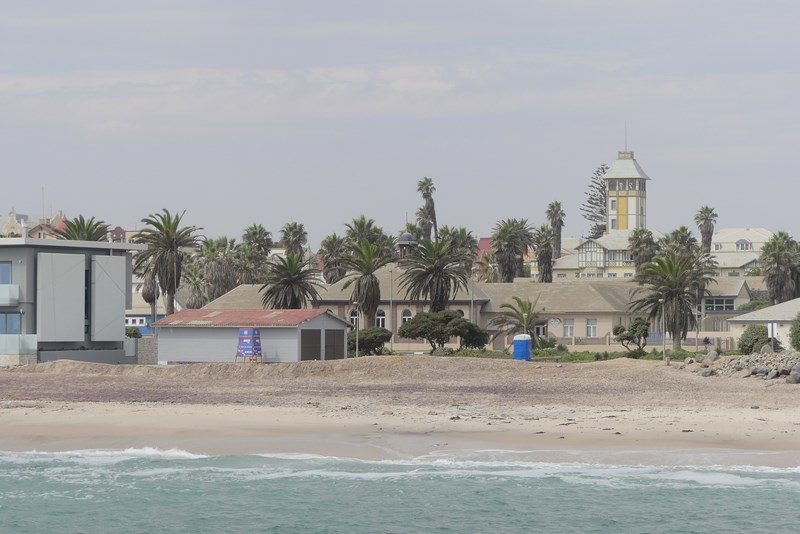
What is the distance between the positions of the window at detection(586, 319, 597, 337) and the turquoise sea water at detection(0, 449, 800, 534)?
207ft

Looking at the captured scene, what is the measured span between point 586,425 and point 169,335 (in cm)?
3355

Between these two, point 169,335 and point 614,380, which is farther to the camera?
point 169,335

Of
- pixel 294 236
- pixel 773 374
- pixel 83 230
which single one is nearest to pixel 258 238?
pixel 294 236

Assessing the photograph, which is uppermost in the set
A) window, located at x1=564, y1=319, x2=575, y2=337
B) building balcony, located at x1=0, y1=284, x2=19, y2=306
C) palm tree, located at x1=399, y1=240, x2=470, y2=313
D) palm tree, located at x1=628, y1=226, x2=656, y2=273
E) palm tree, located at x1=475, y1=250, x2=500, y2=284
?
palm tree, located at x1=628, y1=226, x2=656, y2=273

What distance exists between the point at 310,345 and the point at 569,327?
35.8 m

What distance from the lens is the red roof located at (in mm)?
60469

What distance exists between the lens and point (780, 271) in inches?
4557

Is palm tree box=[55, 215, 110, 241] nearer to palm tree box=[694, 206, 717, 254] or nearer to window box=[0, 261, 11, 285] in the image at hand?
window box=[0, 261, 11, 285]

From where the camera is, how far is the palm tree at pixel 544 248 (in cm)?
13638

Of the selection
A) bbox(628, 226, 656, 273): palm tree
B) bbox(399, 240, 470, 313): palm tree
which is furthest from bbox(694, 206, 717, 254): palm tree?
bbox(399, 240, 470, 313): palm tree

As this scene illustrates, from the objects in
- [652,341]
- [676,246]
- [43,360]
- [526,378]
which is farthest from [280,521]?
[676,246]

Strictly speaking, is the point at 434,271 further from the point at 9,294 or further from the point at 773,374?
the point at 773,374

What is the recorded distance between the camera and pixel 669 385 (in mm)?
43562

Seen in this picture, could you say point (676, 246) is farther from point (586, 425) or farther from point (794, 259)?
point (586, 425)
